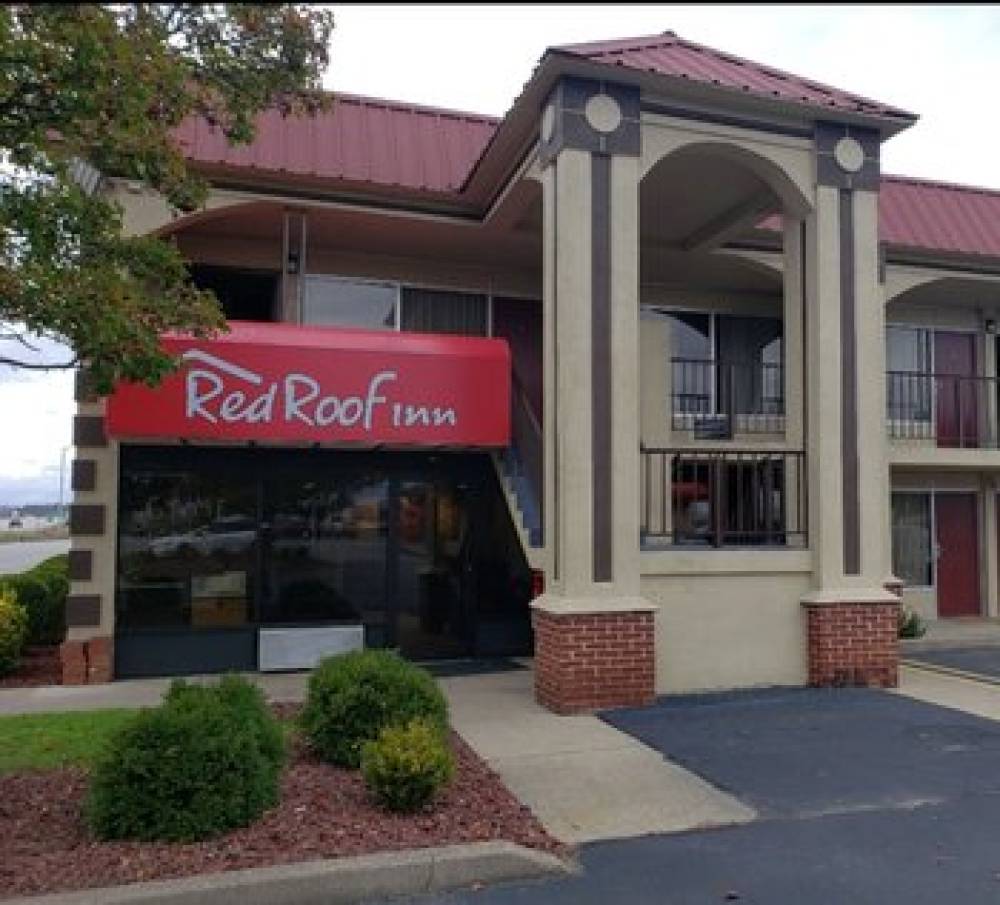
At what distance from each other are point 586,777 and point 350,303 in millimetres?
7350

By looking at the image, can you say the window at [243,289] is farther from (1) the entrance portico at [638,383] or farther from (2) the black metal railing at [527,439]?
(1) the entrance portico at [638,383]

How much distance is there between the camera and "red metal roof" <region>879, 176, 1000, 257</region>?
13922 millimetres

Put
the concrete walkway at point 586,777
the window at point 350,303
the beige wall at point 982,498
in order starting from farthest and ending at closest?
the beige wall at point 982,498 < the window at point 350,303 < the concrete walkway at point 586,777

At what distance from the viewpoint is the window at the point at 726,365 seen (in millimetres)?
13523

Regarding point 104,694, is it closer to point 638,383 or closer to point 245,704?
point 245,704

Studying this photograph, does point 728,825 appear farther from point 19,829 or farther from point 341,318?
point 341,318

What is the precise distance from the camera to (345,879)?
4543 mm

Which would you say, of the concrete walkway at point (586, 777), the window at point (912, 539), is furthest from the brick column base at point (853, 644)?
the window at point (912, 539)

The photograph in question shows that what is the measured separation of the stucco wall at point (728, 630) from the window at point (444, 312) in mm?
4873

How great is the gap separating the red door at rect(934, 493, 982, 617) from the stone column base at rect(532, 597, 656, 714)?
914 cm

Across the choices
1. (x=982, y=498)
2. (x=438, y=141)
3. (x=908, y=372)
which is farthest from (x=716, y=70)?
(x=982, y=498)

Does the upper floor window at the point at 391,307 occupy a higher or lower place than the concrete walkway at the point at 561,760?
higher

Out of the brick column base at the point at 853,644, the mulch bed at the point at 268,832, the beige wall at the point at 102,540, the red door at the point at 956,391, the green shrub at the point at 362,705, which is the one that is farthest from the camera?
the red door at the point at 956,391

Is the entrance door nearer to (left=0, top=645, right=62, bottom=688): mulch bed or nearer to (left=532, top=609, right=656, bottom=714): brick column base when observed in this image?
(left=532, top=609, right=656, bottom=714): brick column base
